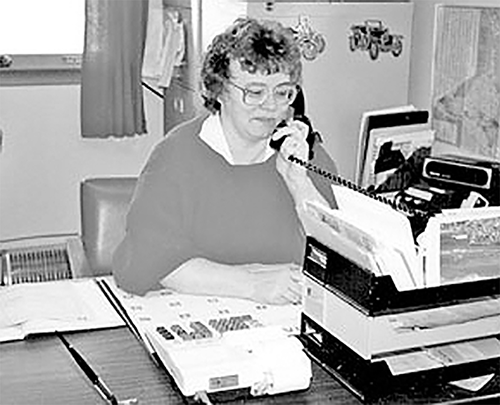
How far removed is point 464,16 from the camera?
3.02 m

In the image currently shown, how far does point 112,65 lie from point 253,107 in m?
1.76

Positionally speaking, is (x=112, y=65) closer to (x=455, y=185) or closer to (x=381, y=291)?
(x=455, y=185)

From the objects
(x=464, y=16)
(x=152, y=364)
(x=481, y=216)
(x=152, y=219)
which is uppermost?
(x=464, y=16)

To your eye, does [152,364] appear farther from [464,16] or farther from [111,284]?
[464,16]

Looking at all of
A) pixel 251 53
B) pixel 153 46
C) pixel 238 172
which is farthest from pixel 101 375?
pixel 153 46

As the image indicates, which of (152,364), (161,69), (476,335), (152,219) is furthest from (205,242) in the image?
(161,69)

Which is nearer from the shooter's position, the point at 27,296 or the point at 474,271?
the point at 474,271

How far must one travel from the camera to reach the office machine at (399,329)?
1.33 meters

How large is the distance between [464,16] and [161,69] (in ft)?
4.39

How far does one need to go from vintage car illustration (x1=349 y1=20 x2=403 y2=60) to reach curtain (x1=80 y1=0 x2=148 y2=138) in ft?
3.54

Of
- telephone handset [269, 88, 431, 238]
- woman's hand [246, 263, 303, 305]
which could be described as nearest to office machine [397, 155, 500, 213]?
telephone handset [269, 88, 431, 238]

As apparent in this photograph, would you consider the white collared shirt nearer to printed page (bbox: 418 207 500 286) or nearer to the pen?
the pen

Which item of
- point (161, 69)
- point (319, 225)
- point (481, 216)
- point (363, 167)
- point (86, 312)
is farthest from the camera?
point (161, 69)

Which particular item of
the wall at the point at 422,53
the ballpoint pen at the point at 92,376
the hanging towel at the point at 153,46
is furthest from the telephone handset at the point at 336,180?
the hanging towel at the point at 153,46
